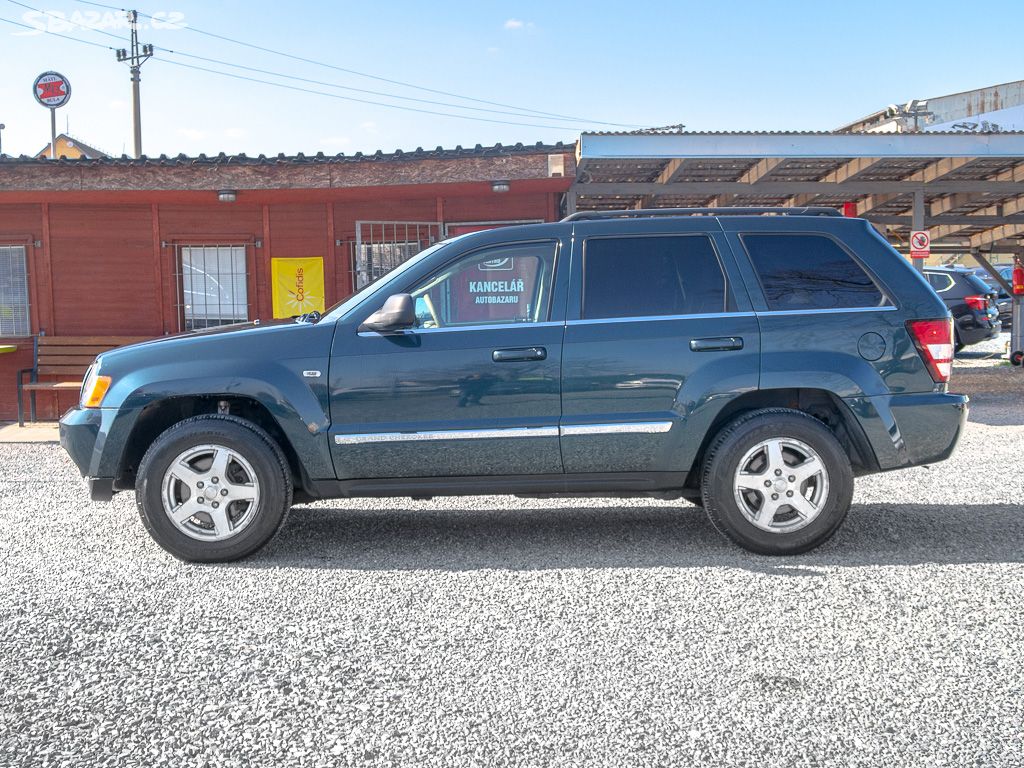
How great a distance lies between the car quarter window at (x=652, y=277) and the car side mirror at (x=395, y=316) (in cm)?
93

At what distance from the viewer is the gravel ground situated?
9.01ft

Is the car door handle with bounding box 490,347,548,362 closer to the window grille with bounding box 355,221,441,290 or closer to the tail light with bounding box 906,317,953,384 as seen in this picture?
the tail light with bounding box 906,317,953,384

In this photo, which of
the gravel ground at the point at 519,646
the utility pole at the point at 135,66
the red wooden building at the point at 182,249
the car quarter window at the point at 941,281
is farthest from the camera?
the utility pole at the point at 135,66

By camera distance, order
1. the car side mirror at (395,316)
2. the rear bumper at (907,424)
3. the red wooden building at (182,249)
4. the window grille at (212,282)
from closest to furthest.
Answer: the car side mirror at (395,316)
the rear bumper at (907,424)
the red wooden building at (182,249)
the window grille at (212,282)

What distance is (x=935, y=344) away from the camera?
4.76 metres

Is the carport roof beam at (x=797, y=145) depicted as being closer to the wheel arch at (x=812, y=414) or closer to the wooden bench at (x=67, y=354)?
the wheel arch at (x=812, y=414)

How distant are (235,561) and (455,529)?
52.1 inches

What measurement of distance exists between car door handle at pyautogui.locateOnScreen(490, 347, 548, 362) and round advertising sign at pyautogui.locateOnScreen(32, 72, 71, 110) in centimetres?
1595

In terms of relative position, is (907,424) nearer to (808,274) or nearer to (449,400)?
(808,274)

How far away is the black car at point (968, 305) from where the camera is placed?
16.8 meters

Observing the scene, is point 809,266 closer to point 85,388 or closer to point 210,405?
point 210,405

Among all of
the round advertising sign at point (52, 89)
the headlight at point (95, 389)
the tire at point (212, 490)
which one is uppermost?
the round advertising sign at point (52, 89)

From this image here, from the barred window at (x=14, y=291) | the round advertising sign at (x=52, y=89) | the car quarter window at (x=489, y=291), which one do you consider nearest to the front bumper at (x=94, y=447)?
the car quarter window at (x=489, y=291)

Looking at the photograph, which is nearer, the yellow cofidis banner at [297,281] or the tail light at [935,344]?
the tail light at [935,344]
